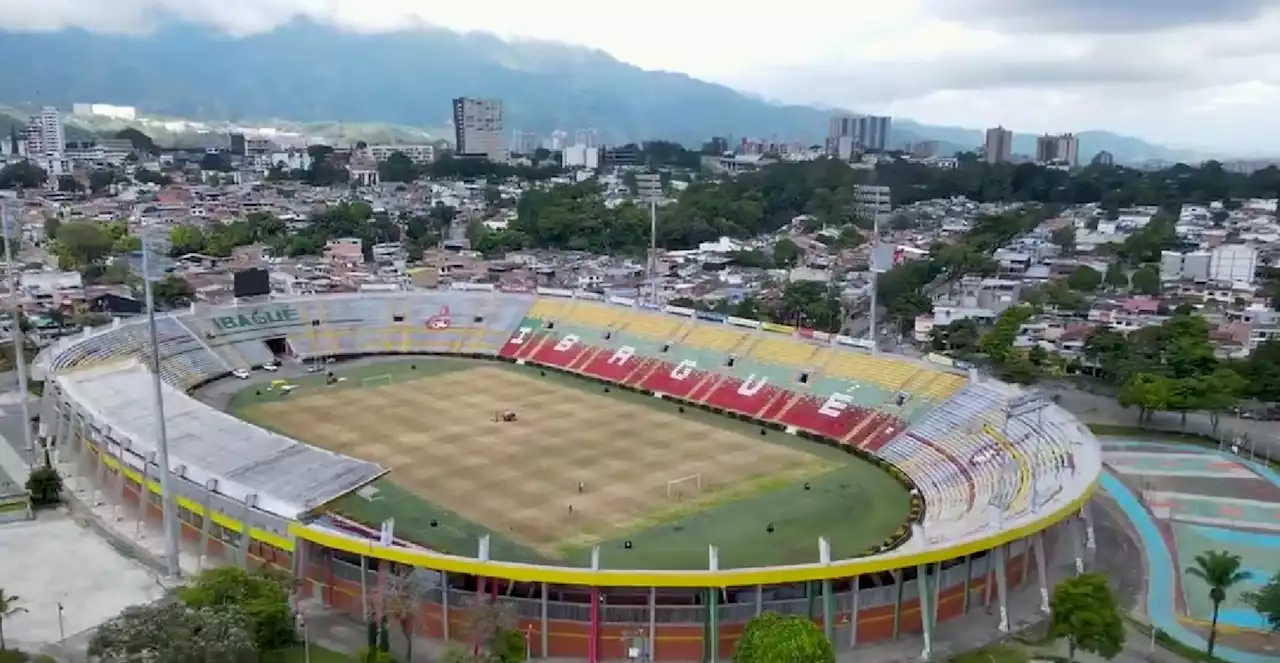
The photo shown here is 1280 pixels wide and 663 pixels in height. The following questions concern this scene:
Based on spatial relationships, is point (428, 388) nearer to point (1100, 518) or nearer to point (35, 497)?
point (35, 497)

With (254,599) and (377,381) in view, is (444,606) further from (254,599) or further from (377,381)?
(377,381)

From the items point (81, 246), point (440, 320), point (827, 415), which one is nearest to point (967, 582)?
point (827, 415)

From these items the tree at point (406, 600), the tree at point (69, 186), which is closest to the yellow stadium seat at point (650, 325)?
the tree at point (406, 600)

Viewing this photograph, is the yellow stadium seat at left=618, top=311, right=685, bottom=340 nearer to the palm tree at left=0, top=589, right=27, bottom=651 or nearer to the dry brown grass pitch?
→ the dry brown grass pitch

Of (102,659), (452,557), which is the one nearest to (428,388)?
(452,557)

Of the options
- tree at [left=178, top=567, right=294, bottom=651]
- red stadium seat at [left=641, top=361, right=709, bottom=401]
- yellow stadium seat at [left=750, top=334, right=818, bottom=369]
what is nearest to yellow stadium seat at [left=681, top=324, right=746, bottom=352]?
yellow stadium seat at [left=750, top=334, right=818, bottom=369]

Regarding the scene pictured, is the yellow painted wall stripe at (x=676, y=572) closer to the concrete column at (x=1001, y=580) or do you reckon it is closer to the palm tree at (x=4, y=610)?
the concrete column at (x=1001, y=580)
